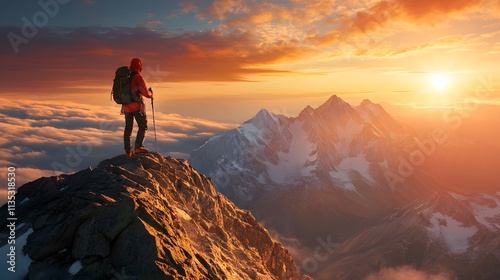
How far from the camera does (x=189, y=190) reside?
3734 centimetres

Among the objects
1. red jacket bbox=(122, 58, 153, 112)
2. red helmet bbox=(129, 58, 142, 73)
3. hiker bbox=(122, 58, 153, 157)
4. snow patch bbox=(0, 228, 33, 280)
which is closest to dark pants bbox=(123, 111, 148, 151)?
hiker bbox=(122, 58, 153, 157)

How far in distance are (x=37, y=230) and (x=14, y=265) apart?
234 centimetres

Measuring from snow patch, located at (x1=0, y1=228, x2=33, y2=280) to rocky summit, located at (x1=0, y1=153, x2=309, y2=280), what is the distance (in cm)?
6

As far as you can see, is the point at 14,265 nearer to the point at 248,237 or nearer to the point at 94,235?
the point at 94,235

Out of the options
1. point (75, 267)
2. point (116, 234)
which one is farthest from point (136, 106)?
point (75, 267)

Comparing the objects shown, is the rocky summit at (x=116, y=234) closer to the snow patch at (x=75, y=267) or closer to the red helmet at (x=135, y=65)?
the snow patch at (x=75, y=267)

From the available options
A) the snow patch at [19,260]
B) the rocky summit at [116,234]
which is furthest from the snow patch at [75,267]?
A: the snow patch at [19,260]

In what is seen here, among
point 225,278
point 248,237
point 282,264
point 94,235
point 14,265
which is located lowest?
point 282,264

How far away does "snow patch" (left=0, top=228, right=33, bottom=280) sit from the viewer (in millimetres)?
19298

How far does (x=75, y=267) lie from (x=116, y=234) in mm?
2416

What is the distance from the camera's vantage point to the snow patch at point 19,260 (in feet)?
63.3

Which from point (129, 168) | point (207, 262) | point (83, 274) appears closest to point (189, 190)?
point (129, 168)

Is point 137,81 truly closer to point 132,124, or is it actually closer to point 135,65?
point 135,65

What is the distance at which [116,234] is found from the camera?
19.7m
